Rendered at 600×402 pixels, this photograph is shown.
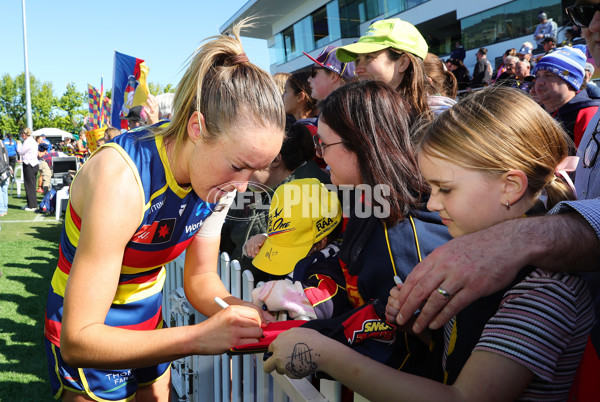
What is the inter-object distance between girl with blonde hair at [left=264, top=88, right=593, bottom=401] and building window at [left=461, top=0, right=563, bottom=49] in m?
16.0

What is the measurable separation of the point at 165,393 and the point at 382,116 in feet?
5.65

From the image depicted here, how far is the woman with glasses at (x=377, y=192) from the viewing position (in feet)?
5.71

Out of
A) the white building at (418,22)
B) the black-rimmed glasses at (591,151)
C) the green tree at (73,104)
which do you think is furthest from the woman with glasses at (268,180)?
the green tree at (73,104)

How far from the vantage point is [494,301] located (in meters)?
1.32

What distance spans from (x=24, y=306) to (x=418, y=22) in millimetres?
20975

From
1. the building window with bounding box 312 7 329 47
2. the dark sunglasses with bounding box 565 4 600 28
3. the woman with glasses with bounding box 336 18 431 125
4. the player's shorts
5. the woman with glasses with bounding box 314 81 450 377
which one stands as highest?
the building window with bounding box 312 7 329 47

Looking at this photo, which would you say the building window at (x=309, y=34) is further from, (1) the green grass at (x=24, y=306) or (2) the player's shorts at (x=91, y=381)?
(2) the player's shorts at (x=91, y=381)

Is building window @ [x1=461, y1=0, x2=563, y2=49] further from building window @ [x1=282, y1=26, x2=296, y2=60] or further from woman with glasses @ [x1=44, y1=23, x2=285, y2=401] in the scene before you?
woman with glasses @ [x1=44, y1=23, x2=285, y2=401]

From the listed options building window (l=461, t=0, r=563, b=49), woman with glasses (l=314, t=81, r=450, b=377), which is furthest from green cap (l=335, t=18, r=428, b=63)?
building window (l=461, t=0, r=563, b=49)

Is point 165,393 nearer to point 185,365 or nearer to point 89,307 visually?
point 185,365

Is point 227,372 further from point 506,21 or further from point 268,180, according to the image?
point 506,21

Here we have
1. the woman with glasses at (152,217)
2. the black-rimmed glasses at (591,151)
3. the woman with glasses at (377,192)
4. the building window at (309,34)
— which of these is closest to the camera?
the woman with glasses at (152,217)

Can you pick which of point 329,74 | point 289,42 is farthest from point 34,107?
point 329,74

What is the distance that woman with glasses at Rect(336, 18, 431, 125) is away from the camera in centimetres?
313
